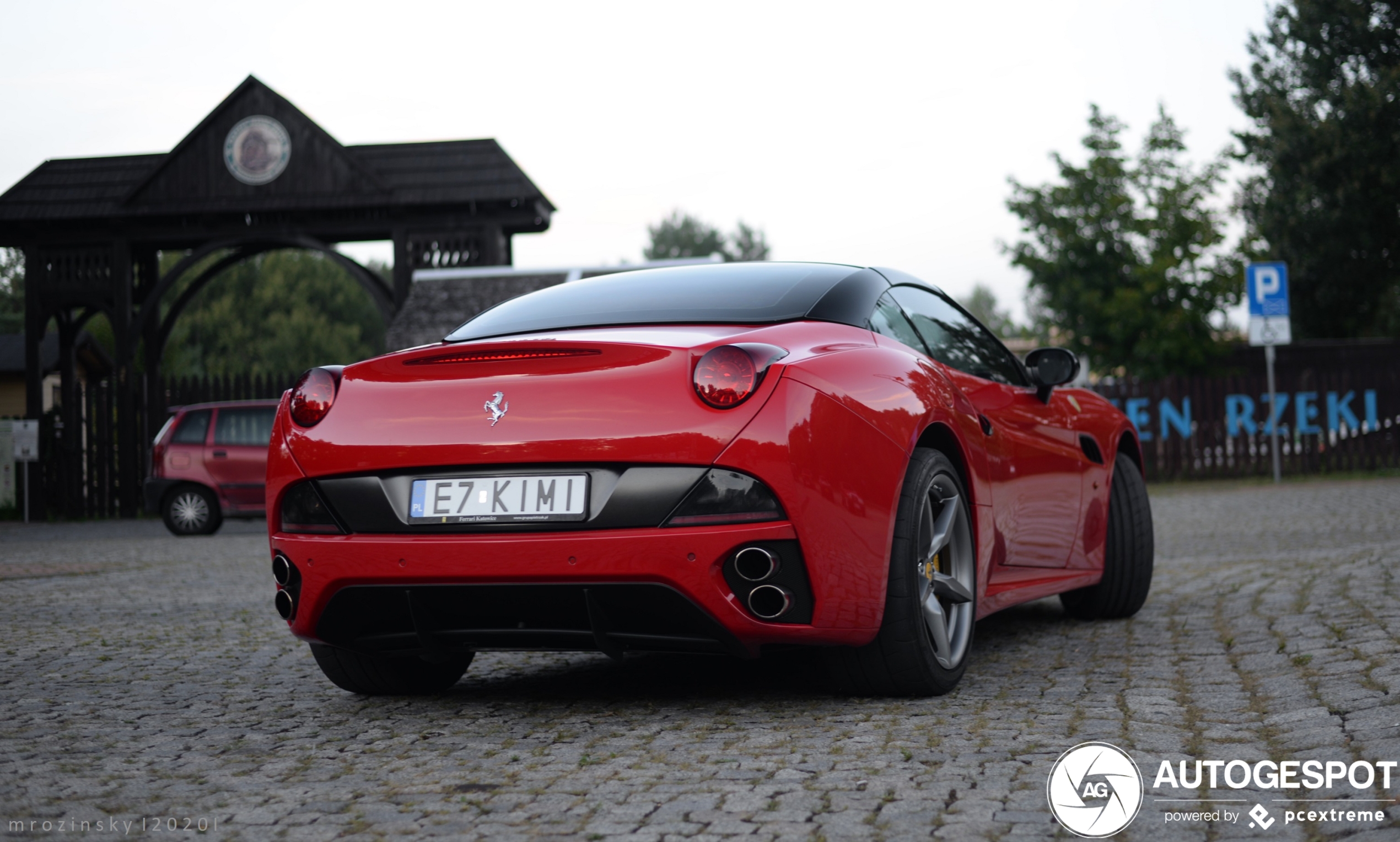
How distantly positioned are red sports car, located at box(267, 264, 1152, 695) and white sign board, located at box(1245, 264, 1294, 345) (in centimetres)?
1574

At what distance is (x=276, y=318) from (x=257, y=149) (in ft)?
173

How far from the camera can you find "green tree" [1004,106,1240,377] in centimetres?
2489

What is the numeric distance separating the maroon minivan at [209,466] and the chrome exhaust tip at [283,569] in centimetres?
1398

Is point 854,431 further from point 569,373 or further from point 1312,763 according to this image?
point 1312,763

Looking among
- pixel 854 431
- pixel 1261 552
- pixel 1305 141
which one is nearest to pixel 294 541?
pixel 854 431

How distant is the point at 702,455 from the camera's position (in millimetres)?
3496

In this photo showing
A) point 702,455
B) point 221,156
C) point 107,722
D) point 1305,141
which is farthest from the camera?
point 1305,141

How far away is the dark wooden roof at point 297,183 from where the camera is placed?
72.5 ft

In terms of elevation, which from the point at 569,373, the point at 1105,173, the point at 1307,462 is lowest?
the point at 1307,462

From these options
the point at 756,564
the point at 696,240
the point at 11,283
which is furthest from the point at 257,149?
the point at 696,240

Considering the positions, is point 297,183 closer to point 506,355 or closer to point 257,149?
point 257,149

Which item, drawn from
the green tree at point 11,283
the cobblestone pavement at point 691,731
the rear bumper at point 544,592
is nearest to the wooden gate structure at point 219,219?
the cobblestone pavement at point 691,731

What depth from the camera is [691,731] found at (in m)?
3.73

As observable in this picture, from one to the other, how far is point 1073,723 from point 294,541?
224 centimetres
